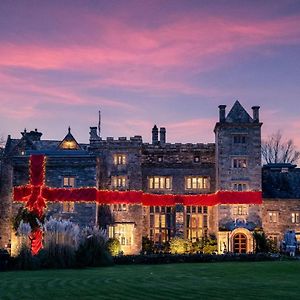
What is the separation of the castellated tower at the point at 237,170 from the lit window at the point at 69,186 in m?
10.9

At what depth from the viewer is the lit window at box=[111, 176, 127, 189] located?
4994 cm

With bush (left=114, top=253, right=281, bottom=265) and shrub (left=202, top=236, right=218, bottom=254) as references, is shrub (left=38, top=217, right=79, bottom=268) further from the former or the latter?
shrub (left=202, top=236, right=218, bottom=254)

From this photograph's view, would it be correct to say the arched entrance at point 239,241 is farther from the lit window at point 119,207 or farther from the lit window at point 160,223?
the lit window at point 119,207

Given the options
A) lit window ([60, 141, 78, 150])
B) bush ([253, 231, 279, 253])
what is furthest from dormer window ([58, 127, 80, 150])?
bush ([253, 231, 279, 253])

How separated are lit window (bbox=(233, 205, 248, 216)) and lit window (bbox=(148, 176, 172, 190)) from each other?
18.8 feet

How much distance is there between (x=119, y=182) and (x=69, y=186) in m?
3.96

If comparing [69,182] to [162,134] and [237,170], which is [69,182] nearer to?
[162,134]

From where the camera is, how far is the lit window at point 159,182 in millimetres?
51125

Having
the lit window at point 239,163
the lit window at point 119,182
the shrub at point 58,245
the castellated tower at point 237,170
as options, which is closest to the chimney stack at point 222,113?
the castellated tower at point 237,170

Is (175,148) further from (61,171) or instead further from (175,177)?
(61,171)

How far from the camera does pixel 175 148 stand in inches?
2031

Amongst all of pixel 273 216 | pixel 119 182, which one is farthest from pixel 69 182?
pixel 273 216

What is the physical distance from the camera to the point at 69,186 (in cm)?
4847

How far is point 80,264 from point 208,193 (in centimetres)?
1934
